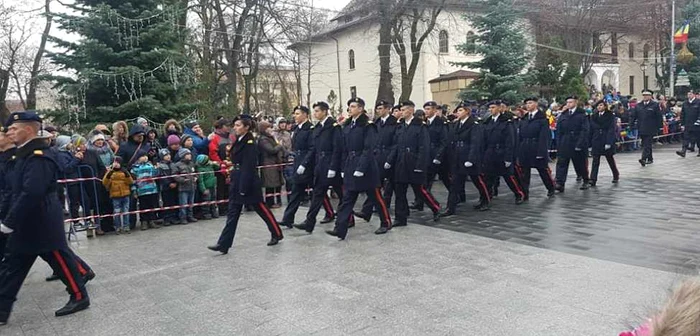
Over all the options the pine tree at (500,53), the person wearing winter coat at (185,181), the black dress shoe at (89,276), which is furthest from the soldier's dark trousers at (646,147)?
the black dress shoe at (89,276)

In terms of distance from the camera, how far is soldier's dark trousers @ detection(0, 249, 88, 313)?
4.84 metres

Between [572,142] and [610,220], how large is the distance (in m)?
3.40

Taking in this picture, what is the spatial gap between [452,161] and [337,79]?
40.8 m

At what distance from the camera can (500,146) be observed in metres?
10.2

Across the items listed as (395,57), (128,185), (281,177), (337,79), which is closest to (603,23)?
(395,57)

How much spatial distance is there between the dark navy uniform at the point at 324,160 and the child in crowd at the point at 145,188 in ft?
9.31

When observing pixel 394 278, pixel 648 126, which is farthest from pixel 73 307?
pixel 648 126

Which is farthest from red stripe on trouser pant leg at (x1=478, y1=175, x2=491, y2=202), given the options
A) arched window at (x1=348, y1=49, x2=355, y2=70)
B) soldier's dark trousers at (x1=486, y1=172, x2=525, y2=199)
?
arched window at (x1=348, y1=49, x2=355, y2=70)

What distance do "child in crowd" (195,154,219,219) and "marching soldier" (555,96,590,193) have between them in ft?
23.1

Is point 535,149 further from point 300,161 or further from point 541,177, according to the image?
point 300,161

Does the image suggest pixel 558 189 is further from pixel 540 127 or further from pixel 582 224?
pixel 582 224

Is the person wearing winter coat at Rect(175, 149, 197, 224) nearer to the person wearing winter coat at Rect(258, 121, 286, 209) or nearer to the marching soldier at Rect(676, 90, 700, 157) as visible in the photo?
the person wearing winter coat at Rect(258, 121, 286, 209)

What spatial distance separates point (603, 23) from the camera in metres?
38.5

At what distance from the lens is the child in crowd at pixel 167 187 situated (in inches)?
372
